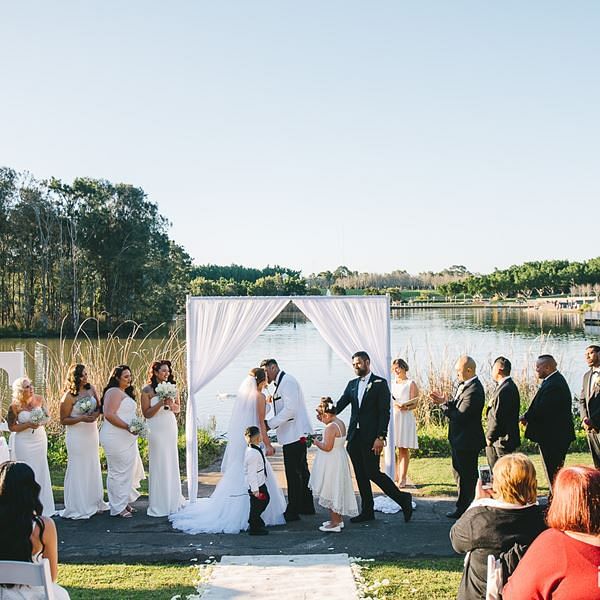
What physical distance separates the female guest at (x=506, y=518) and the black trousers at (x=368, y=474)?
11.9 ft

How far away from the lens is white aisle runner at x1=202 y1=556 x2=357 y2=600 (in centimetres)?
515

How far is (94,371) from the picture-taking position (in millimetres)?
12656

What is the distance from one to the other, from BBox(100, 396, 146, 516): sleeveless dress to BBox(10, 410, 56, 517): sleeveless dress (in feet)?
2.17

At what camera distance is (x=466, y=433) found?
7.05 m

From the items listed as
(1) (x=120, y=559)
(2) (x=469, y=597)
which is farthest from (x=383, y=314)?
(2) (x=469, y=597)

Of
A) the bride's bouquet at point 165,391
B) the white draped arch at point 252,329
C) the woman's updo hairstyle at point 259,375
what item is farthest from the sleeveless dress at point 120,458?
the woman's updo hairstyle at point 259,375

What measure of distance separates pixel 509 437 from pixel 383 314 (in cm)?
233

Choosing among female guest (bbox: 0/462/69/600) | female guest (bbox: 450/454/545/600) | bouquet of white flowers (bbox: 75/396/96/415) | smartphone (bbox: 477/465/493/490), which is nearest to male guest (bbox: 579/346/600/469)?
smartphone (bbox: 477/465/493/490)

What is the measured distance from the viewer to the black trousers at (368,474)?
278 inches

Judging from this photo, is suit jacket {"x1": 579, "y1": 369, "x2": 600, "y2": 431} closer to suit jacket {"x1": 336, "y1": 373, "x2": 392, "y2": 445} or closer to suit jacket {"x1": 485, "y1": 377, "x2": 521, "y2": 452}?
suit jacket {"x1": 485, "y1": 377, "x2": 521, "y2": 452}

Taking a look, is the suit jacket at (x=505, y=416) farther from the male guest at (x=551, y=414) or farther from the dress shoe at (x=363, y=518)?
the dress shoe at (x=363, y=518)

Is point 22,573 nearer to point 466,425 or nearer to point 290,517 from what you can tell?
point 290,517

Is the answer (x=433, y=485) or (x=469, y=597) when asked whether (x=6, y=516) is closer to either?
(x=469, y=597)

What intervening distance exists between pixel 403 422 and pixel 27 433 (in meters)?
4.58
